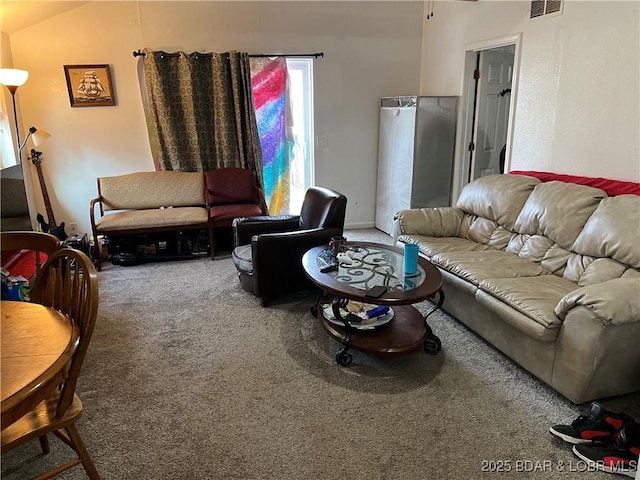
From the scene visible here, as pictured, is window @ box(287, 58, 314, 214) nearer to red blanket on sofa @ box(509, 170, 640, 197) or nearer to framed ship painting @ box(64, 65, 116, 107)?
framed ship painting @ box(64, 65, 116, 107)

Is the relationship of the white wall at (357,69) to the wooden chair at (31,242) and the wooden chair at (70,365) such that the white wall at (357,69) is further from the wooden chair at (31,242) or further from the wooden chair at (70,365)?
the wooden chair at (70,365)

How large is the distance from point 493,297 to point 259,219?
6.68ft

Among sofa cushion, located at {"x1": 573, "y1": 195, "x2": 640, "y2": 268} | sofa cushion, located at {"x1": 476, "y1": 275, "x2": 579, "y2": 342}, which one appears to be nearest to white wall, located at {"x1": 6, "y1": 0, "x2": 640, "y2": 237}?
sofa cushion, located at {"x1": 573, "y1": 195, "x2": 640, "y2": 268}

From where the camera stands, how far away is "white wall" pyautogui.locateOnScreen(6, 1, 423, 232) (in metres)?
4.46

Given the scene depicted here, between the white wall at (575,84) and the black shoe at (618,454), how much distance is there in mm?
1861

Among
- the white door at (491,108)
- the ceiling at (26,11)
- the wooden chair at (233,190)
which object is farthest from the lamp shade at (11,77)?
the white door at (491,108)

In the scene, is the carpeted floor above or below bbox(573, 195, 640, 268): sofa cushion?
below

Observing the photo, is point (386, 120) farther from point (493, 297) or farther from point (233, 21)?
point (493, 297)

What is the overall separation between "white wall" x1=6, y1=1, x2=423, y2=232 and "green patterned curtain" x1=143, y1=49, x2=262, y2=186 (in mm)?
183

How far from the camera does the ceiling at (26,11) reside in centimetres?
356

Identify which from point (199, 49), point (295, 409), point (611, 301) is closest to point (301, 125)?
point (199, 49)

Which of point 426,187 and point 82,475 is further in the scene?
point 426,187

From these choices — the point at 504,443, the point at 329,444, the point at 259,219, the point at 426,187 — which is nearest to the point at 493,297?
the point at 504,443

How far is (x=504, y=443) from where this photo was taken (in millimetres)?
1960
